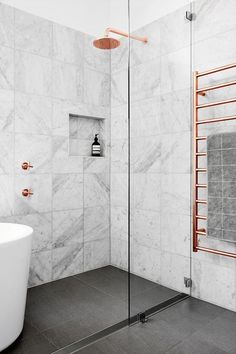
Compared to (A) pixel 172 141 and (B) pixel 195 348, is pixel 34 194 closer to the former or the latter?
(A) pixel 172 141

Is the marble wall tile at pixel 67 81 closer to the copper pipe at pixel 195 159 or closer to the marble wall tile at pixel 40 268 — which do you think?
the copper pipe at pixel 195 159

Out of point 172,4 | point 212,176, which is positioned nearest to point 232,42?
point 172,4

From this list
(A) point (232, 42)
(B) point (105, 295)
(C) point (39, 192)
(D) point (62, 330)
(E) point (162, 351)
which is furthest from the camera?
(C) point (39, 192)

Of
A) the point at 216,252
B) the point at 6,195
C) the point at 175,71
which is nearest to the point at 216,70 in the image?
the point at 175,71

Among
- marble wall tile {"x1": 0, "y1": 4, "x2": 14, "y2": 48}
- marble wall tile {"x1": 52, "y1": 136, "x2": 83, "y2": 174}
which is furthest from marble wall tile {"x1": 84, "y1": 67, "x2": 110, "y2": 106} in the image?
marble wall tile {"x1": 0, "y1": 4, "x2": 14, "y2": 48}

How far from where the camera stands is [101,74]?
2.77m

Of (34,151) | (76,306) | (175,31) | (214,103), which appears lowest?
(76,306)

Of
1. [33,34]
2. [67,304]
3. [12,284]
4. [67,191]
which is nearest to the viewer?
[12,284]

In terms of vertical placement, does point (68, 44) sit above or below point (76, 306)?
above

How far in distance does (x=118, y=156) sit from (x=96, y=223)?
26.8 inches

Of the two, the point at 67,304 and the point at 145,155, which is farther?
the point at 67,304

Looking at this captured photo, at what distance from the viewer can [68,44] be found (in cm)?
258

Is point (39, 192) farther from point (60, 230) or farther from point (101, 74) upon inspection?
point (101, 74)

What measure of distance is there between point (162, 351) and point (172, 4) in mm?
2064
